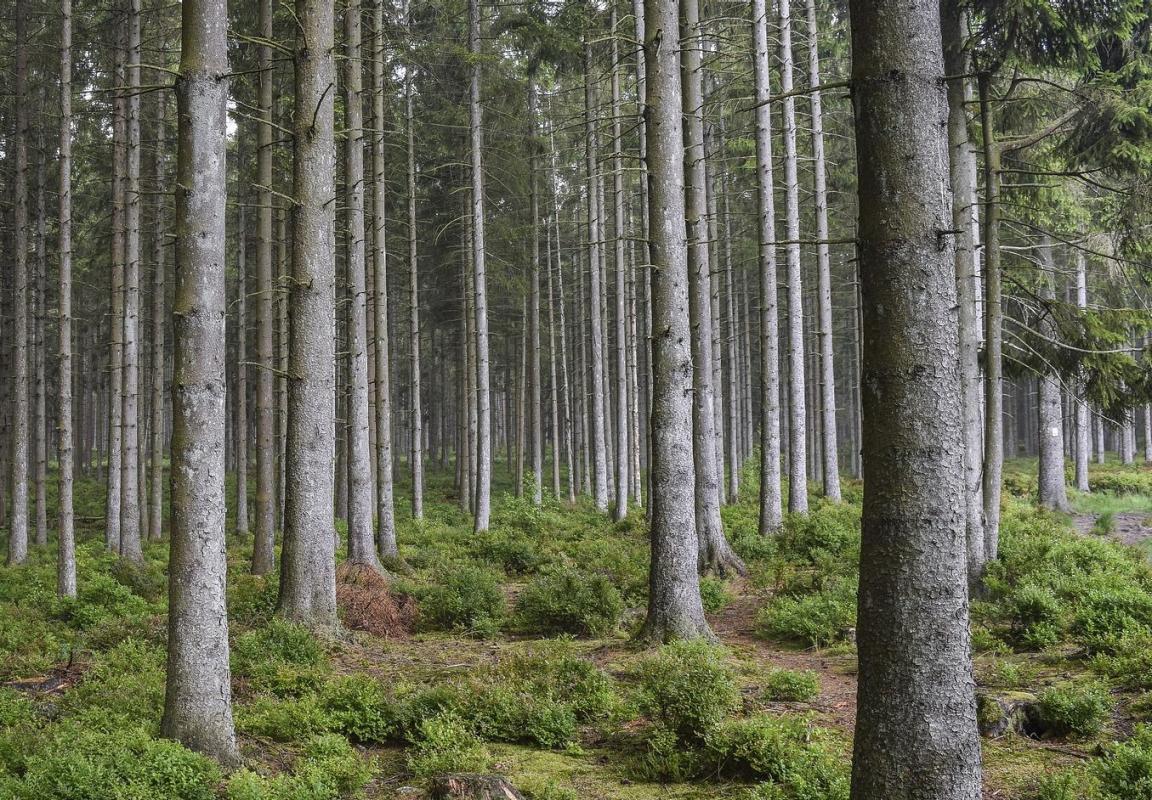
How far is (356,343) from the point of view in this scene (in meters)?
13.5

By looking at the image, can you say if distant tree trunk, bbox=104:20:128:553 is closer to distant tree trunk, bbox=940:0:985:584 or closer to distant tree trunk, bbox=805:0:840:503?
distant tree trunk, bbox=805:0:840:503

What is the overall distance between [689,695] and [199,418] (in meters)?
4.12

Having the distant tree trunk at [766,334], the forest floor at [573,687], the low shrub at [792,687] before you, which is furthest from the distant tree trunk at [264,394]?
the low shrub at [792,687]

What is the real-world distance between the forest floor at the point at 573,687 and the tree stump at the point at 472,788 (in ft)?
0.81

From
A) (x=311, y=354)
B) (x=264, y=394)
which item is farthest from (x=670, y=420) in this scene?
(x=264, y=394)

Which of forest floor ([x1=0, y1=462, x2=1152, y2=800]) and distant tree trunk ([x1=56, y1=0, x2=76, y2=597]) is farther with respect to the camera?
distant tree trunk ([x1=56, y1=0, x2=76, y2=597])

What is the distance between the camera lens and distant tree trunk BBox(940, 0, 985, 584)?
1026 cm

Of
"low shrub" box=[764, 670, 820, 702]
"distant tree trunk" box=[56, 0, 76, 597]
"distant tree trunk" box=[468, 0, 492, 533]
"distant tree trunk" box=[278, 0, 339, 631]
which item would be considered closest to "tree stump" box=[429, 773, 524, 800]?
"low shrub" box=[764, 670, 820, 702]

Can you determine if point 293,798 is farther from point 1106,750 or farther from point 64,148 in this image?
point 64,148

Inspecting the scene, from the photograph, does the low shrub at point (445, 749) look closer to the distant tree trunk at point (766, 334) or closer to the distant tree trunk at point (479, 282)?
the distant tree trunk at point (766, 334)

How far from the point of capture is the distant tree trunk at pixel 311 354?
9.59 metres

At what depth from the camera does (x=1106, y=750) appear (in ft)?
18.2

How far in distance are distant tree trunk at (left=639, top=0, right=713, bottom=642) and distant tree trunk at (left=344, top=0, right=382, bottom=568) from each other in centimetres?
550

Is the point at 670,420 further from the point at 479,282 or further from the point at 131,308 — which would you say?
the point at 131,308
